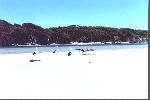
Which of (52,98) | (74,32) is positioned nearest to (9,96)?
(52,98)

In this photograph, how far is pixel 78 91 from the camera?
17.6 ft

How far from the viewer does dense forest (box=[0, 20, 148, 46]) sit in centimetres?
7451

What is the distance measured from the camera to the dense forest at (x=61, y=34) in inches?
2933

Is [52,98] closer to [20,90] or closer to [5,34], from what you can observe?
[20,90]

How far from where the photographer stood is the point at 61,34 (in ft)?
291

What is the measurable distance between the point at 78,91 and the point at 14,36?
7401 centimetres

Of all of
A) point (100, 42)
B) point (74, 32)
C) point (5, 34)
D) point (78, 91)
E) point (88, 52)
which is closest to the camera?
point (78, 91)

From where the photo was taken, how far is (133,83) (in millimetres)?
6227

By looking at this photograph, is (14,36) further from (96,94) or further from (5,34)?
(96,94)

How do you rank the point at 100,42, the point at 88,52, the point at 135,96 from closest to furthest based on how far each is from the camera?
1. the point at 135,96
2. the point at 88,52
3. the point at 100,42

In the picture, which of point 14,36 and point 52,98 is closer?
point 52,98

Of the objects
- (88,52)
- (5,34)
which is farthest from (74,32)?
(88,52)

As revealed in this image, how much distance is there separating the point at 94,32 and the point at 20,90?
89.6 meters

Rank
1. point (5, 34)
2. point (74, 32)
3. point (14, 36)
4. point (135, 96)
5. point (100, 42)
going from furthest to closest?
point (100, 42), point (74, 32), point (14, 36), point (5, 34), point (135, 96)
